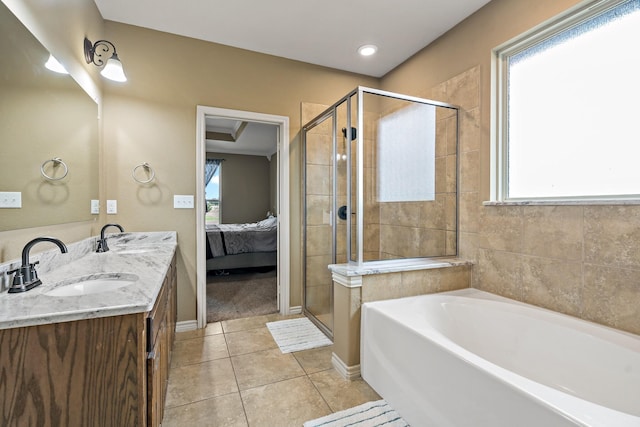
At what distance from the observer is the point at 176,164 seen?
103 inches

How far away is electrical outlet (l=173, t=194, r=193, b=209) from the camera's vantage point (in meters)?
2.61

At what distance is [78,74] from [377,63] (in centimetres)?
256

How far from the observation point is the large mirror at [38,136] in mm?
1220

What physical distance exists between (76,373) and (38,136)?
1223 millimetres

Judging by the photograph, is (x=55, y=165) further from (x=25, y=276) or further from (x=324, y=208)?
(x=324, y=208)

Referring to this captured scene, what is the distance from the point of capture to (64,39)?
68.5 inches

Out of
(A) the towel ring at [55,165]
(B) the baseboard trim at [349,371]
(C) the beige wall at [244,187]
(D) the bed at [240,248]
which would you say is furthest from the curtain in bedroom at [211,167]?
(B) the baseboard trim at [349,371]

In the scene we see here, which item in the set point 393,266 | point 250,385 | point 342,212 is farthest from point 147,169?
point 393,266

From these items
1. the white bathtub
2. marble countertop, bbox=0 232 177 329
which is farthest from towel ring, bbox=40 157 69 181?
the white bathtub

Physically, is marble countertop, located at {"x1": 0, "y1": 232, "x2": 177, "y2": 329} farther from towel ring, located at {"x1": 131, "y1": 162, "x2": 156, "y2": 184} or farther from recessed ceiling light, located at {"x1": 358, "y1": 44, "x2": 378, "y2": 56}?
recessed ceiling light, located at {"x1": 358, "y1": 44, "x2": 378, "y2": 56}

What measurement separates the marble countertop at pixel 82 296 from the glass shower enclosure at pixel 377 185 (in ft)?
4.32

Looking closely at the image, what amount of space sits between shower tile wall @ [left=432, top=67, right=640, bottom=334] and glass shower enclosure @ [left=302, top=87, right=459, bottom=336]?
0.14m

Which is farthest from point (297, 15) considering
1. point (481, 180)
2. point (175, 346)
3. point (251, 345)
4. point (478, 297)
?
point (175, 346)

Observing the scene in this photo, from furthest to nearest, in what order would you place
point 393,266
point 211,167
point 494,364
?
1. point 211,167
2. point 393,266
3. point 494,364
